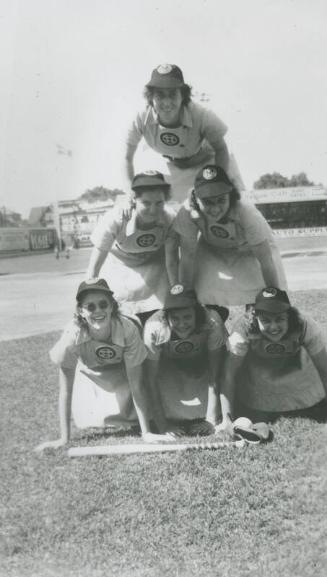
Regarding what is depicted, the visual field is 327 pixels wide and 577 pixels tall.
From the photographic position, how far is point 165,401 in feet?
15.6

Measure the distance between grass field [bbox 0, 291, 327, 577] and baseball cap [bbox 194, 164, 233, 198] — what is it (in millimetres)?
1566

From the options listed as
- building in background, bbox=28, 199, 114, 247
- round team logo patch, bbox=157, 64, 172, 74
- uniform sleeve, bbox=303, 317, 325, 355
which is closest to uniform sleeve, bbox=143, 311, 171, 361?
uniform sleeve, bbox=303, 317, 325, 355

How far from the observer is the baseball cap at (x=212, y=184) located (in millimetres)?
4211

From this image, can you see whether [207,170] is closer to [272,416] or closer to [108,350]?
[108,350]

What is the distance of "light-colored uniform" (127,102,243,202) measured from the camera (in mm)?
4730

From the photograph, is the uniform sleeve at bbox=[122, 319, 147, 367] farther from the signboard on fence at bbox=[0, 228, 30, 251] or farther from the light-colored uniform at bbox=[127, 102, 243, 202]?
the signboard on fence at bbox=[0, 228, 30, 251]

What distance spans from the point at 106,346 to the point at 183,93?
1814mm

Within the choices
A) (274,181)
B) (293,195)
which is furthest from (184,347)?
(274,181)

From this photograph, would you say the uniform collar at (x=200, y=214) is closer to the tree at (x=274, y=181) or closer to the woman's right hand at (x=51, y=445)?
the woman's right hand at (x=51, y=445)

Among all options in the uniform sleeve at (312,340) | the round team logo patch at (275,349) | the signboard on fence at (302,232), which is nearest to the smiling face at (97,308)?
the round team logo patch at (275,349)

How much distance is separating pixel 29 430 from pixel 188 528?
210cm

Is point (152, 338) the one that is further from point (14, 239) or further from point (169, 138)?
point (14, 239)

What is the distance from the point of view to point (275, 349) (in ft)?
14.3

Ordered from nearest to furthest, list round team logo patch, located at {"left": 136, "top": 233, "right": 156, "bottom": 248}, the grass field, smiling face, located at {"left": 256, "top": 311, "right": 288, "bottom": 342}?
the grass field
smiling face, located at {"left": 256, "top": 311, "right": 288, "bottom": 342}
round team logo patch, located at {"left": 136, "top": 233, "right": 156, "bottom": 248}
